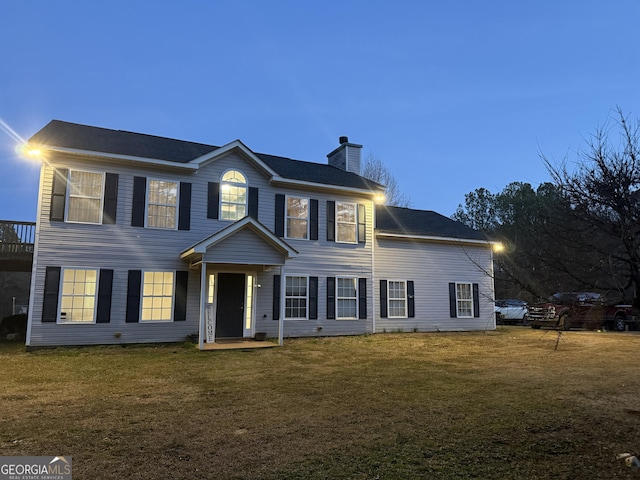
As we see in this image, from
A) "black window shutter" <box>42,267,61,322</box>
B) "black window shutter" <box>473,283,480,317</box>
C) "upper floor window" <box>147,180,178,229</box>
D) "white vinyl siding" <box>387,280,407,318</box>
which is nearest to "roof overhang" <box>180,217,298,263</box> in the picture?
"upper floor window" <box>147,180,178,229</box>

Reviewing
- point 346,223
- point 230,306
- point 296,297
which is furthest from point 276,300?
point 346,223

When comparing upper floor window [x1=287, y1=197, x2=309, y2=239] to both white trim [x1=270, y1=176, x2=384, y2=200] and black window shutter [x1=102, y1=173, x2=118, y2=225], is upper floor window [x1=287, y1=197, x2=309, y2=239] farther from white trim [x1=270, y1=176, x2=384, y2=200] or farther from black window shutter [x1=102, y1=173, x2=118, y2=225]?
black window shutter [x1=102, y1=173, x2=118, y2=225]

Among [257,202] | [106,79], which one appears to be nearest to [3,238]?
[257,202]

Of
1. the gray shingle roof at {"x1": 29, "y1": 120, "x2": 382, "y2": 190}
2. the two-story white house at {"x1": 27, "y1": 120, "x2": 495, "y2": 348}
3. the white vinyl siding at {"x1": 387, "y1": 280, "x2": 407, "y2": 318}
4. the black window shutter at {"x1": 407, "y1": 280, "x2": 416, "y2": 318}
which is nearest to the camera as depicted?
the two-story white house at {"x1": 27, "y1": 120, "x2": 495, "y2": 348}

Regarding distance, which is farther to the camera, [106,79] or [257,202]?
[106,79]

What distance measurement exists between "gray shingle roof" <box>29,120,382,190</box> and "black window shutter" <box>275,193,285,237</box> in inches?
32.0

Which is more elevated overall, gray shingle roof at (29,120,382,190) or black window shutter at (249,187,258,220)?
gray shingle roof at (29,120,382,190)

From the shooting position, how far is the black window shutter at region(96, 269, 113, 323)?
1149cm

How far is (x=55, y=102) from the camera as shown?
14462 centimetres

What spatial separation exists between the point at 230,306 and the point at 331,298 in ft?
12.3

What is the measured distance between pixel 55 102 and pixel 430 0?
543ft

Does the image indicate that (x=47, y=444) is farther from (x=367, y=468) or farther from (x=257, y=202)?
(x=257, y=202)

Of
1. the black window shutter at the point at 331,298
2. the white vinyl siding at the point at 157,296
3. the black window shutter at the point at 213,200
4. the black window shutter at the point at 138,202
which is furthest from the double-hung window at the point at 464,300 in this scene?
the black window shutter at the point at 138,202

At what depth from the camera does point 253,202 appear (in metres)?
13.8
